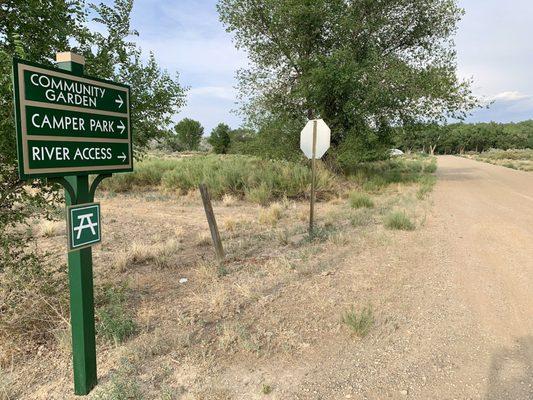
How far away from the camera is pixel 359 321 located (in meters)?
3.93

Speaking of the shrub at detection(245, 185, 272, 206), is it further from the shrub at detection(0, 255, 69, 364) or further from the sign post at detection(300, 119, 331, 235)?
the shrub at detection(0, 255, 69, 364)

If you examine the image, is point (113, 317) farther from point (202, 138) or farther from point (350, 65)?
point (202, 138)

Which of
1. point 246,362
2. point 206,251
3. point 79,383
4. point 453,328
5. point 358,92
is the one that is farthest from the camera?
point 358,92

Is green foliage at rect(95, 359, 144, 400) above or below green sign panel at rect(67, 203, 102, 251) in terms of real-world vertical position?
below

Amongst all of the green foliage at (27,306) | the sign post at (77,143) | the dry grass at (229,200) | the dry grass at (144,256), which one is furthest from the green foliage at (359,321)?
the dry grass at (229,200)

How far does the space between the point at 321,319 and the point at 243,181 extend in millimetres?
10636

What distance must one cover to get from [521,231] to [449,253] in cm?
298

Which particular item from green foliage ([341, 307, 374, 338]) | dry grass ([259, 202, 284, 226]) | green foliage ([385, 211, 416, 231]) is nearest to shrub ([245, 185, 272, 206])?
dry grass ([259, 202, 284, 226])

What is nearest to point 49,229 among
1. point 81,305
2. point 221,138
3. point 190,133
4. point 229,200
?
point 229,200

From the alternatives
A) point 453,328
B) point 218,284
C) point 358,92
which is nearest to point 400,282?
point 453,328

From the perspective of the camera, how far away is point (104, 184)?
17.4 m

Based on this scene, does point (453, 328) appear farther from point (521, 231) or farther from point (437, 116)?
point (437, 116)

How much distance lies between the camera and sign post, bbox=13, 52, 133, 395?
233 centimetres

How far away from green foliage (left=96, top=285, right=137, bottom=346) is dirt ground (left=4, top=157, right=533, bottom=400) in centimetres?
11
